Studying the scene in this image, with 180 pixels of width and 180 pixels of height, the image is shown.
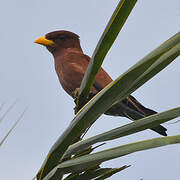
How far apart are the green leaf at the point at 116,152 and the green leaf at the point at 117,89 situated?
0.14 feet

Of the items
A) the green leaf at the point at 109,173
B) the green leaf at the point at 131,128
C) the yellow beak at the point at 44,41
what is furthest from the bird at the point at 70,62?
the green leaf at the point at 131,128

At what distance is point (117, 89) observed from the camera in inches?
38.6

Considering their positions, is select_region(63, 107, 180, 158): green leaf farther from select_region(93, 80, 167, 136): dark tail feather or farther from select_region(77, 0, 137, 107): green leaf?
select_region(93, 80, 167, 136): dark tail feather

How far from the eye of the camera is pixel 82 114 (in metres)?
1.00

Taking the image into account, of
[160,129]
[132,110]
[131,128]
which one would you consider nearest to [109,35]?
[131,128]

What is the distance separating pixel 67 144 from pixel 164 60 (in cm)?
32

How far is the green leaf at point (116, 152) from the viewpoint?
38.4 inches

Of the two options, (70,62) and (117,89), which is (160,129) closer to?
(70,62)

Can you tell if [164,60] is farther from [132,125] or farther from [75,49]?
[75,49]

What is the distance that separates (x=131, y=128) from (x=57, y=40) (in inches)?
83.5

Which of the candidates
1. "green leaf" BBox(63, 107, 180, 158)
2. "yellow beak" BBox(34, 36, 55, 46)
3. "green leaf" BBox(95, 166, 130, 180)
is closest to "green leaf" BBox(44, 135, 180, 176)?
"green leaf" BBox(63, 107, 180, 158)

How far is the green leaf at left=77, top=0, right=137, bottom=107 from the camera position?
97 centimetres

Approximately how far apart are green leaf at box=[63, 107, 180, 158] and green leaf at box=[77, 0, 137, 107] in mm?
163

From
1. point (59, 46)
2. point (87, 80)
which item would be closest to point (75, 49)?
point (59, 46)
